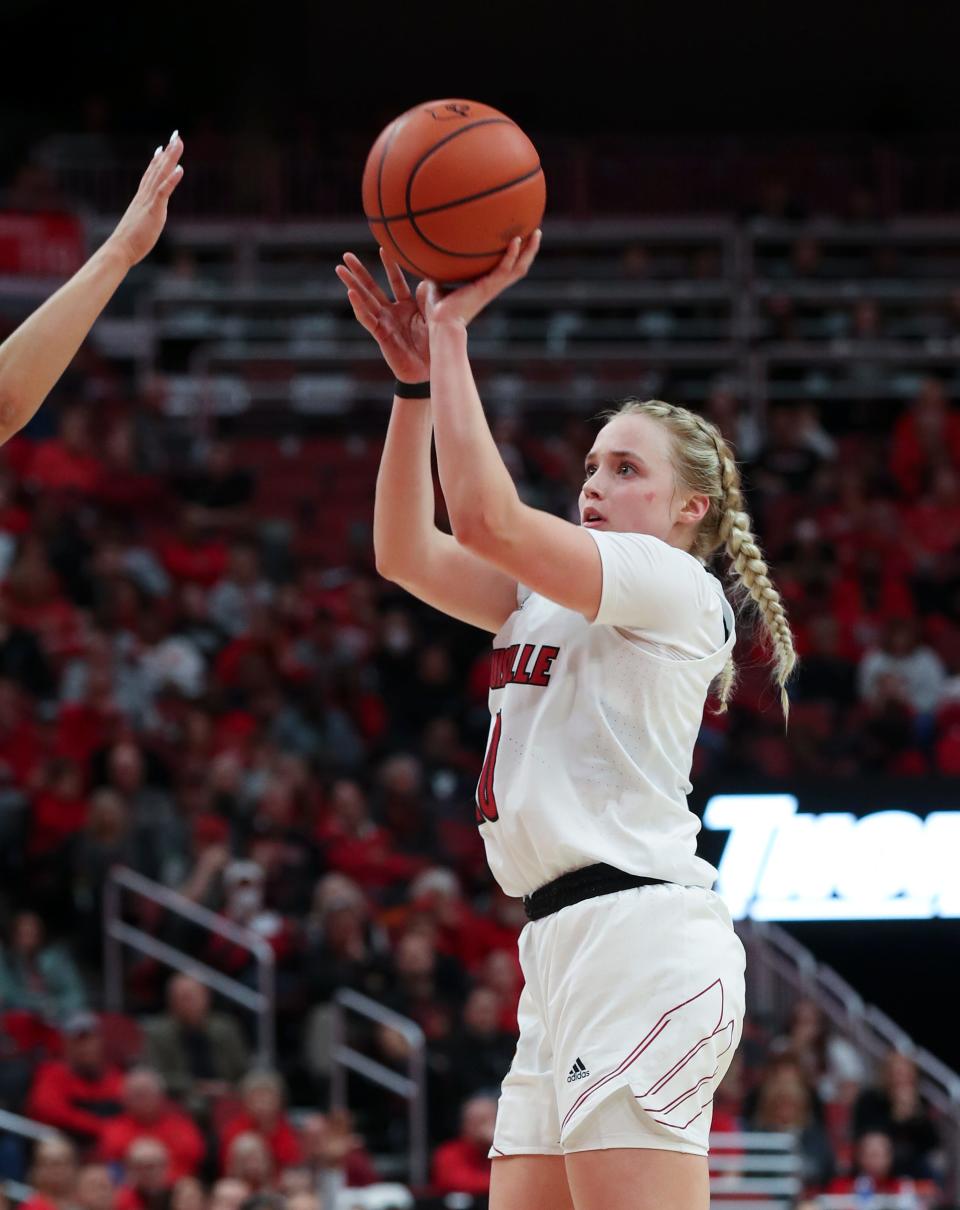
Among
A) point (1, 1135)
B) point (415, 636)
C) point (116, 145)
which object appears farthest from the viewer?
point (116, 145)

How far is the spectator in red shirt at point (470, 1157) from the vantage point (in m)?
9.21

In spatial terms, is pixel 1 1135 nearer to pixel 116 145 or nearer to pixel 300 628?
pixel 300 628

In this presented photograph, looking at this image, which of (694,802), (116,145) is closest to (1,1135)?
(694,802)

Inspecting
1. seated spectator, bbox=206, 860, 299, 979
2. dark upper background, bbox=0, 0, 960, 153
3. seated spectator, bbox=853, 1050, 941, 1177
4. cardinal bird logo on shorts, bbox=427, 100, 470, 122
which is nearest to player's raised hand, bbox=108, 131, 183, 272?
cardinal bird logo on shorts, bbox=427, 100, 470, 122

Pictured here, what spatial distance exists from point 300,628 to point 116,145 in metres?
7.42

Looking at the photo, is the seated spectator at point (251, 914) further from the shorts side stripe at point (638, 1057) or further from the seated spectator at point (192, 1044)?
A: the shorts side stripe at point (638, 1057)

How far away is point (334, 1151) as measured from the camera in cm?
855

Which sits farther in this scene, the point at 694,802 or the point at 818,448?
the point at 818,448

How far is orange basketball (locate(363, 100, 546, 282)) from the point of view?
11.4 feet

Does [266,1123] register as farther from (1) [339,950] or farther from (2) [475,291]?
(2) [475,291]

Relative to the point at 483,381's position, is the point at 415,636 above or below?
below

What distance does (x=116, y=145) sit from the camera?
18.5 m

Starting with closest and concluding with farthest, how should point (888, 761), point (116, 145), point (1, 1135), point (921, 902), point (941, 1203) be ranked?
point (1, 1135) < point (941, 1203) < point (921, 902) < point (888, 761) < point (116, 145)

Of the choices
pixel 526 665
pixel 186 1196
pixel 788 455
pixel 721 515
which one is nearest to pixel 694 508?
pixel 721 515
